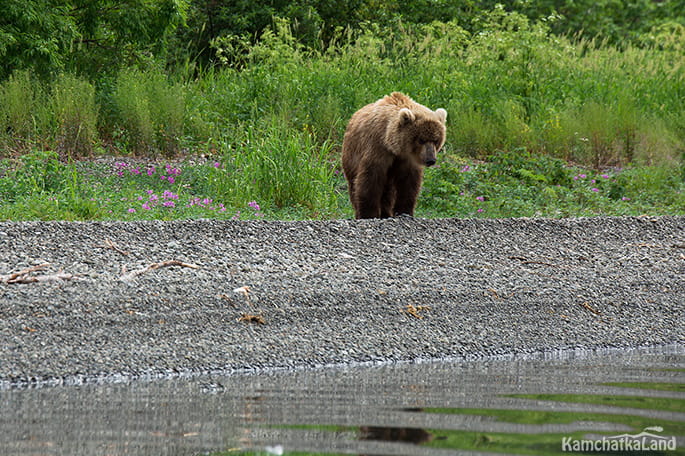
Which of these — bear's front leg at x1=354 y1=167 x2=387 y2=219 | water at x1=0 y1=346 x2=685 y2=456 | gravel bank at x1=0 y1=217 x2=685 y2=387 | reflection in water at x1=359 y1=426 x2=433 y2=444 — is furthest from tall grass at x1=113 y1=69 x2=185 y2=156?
reflection in water at x1=359 y1=426 x2=433 y2=444

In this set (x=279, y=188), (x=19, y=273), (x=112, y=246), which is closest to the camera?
(x=19, y=273)

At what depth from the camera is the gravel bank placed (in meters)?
5.60

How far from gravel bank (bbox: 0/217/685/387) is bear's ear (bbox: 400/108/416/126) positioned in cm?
88

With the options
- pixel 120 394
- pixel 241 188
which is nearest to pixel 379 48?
pixel 241 188

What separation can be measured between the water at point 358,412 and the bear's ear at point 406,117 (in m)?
3.66

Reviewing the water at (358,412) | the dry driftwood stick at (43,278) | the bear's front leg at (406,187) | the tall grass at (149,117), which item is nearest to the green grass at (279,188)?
the tall grass at (149,117)

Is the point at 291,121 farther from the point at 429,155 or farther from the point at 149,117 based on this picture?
the point at 429,155

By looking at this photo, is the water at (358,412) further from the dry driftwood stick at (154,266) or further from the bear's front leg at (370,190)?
the bear's front leg at (370,190)

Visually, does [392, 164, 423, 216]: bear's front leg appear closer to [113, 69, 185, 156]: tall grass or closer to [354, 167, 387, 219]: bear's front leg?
[354, 167, 387, 219]: bear's front leg

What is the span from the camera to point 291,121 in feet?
42.5

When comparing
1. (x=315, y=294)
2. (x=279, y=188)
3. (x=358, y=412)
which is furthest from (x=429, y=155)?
(x=358, y=412)

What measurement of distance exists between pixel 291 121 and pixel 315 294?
21.5ft

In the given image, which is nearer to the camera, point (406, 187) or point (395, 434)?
point (395, 434)

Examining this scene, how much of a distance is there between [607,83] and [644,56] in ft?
8.64
